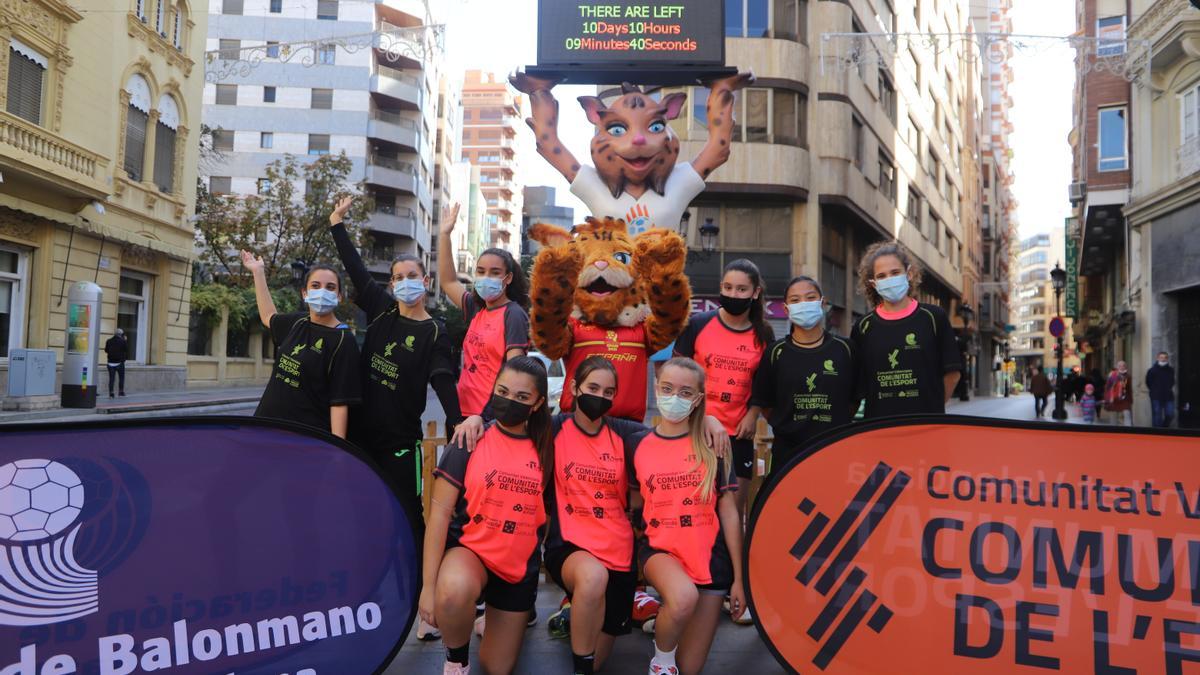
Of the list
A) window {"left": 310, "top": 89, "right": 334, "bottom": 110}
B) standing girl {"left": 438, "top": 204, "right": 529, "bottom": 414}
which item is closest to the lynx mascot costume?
standing girl {"left": 438, "top": 204, "right": 529, "bottom": 414}

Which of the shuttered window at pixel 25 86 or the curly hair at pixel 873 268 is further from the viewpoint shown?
the shuttered window at pixel 25 86

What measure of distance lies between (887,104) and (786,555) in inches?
1121

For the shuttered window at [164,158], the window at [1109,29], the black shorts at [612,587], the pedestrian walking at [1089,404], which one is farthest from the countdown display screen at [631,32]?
the window at [1109,29]

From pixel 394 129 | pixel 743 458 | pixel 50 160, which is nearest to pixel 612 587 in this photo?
pixel 743 458

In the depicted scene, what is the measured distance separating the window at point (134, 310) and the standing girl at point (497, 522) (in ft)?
70.6

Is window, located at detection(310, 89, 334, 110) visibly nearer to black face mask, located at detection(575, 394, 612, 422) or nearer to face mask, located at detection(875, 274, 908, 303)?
face mask, located at detection(875, 274, 908, 303)

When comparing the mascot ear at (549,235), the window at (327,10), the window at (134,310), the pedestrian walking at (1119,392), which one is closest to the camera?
the mascot ear at (549,235)

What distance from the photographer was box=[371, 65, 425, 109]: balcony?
47750mm

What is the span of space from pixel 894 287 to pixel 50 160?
19464mm

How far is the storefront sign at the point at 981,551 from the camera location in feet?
10.2

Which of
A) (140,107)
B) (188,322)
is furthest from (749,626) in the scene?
(188,322)

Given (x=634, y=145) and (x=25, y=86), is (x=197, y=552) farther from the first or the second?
(x=25, y=86)

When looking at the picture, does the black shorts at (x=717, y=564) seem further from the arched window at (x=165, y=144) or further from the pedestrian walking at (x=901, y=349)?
the arched window at (x=165, y=144)

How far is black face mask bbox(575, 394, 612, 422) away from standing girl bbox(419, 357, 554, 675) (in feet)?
0.57
